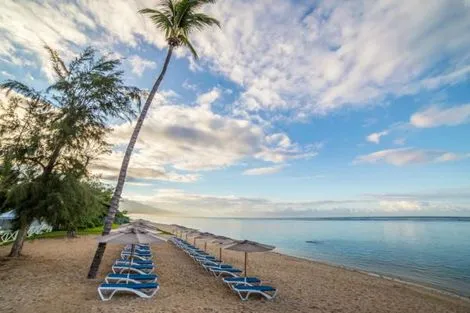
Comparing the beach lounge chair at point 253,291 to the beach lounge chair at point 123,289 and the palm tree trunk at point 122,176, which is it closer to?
the beach lounge chair at point 123,289

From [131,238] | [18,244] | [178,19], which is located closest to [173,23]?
[178,19]

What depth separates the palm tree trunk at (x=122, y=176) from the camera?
1053 centimetres

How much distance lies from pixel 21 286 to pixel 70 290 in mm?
1747

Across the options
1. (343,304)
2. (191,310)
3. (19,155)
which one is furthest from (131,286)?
(19,155)

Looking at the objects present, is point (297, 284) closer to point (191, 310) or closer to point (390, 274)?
point (191, 310)

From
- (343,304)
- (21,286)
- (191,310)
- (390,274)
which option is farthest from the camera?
(390,274)

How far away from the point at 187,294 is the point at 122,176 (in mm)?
5089

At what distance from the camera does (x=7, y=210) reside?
13.2 m

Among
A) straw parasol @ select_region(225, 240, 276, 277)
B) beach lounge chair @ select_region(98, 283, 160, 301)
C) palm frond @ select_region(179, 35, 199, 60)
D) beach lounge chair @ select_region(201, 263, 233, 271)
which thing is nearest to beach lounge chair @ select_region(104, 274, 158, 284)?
beach lounge chair @ select_region(98, 283, 160, 301)

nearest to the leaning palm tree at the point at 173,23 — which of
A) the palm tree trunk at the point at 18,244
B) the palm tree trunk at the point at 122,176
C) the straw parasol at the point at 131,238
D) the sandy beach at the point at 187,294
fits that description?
the palm tree trunk at the point at 122,176

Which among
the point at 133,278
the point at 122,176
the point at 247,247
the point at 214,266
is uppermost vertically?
the point at 122,176

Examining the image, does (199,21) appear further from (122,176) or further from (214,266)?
(214,266)

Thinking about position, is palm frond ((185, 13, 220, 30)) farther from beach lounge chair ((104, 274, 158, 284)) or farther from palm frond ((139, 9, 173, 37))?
beach lounge chair ((104, 274, 158, 284))

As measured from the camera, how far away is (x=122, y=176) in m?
11.0
